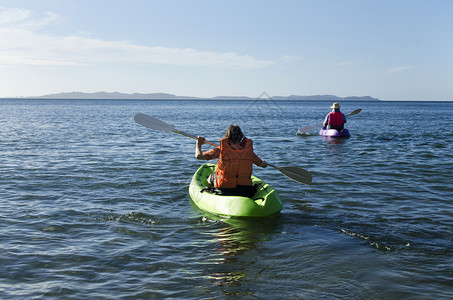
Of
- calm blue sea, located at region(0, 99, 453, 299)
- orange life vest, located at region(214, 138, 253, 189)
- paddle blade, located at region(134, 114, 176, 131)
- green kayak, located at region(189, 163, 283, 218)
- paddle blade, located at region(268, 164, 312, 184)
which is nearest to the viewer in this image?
calm blue sea, located at region(0, 99, 453, 299)

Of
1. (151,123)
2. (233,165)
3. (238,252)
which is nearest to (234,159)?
(233,165)

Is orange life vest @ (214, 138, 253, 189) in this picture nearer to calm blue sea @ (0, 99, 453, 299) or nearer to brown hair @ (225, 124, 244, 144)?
brown hair @ (225, 124, 244, 144)

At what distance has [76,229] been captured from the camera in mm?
7004

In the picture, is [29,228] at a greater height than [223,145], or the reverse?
[223,145]

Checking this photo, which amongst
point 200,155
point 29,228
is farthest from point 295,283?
point 29,228

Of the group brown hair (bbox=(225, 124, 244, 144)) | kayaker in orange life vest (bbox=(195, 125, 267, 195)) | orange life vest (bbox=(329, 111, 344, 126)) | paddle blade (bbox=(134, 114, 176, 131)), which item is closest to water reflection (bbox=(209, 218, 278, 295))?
kayaker in orange life vest (bbox=(195, 125, 267, 195))

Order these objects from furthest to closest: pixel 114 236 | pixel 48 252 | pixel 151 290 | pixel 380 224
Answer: pixel 380 224
pixel 114 236
pixel 48 252
pixel 151 290

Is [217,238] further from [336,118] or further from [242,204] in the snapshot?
[336,118]

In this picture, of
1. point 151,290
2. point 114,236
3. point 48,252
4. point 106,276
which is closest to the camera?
point 151,290

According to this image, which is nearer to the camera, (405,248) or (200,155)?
(405,248)

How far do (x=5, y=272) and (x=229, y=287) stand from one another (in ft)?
9.15

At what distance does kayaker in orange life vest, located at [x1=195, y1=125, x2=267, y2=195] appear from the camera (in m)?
7.44

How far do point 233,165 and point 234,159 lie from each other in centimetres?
11

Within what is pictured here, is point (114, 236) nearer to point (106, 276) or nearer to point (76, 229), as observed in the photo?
point (76, 229)
